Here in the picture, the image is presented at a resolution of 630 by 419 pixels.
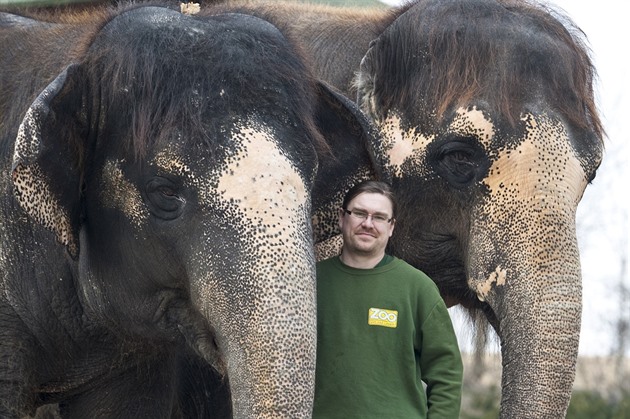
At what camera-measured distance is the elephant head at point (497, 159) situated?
18.4 feet

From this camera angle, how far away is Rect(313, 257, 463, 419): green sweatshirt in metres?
4.75

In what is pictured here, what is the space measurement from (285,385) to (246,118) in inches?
34.9

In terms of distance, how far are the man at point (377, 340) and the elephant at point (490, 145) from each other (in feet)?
2.54

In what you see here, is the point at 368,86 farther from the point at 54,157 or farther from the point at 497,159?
the point at 54,157

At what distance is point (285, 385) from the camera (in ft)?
13.9

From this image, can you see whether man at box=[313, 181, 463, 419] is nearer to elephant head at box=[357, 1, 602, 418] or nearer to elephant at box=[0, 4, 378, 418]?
elephant at box=[0, 4, 378, 418]

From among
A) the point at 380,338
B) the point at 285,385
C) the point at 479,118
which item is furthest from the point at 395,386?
the point at 479,118

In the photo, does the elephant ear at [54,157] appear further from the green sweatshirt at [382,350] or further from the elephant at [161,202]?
the green sweatshirt at [382,350]

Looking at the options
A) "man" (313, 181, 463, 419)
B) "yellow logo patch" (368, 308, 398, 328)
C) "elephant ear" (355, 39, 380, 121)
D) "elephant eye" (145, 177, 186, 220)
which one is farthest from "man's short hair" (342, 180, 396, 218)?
"elephant ear" (355, 39, 380, 121)

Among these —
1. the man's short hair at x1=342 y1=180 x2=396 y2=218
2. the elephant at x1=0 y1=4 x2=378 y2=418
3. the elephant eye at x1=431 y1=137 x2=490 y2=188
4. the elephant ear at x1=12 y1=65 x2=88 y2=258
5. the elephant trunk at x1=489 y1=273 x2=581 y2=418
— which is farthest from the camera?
the elephant eye at x1=431 y1=137 x2=490 y2=188

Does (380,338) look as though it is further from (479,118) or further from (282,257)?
(479,118)

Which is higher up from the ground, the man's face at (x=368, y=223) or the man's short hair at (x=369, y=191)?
the man's short hair at (x=369, y=191)

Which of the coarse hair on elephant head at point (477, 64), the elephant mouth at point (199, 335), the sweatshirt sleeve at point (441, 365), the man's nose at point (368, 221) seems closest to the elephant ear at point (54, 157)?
the elephant mouth at point (199, 335)

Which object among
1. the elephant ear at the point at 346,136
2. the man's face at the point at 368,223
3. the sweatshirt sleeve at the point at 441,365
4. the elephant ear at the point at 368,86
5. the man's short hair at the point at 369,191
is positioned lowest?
the sweatshirt sleeve at the point at 441,365
